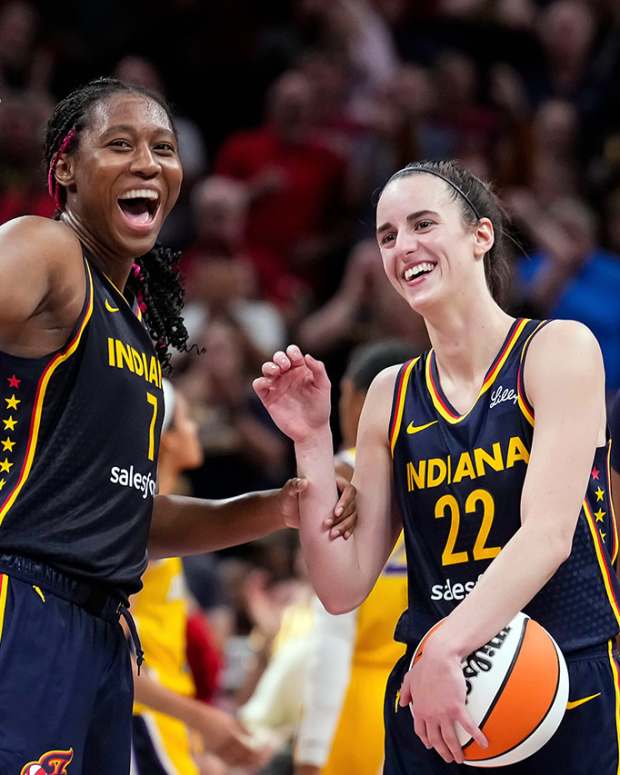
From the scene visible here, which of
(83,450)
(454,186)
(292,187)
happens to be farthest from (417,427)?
(292,187)

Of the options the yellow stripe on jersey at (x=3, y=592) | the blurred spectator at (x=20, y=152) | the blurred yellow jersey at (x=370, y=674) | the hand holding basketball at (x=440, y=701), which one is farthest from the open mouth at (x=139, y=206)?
the blurred spectator at (x=20, y=152)

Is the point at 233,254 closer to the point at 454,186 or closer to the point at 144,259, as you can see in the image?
the point at 144,259

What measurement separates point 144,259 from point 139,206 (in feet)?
1.48

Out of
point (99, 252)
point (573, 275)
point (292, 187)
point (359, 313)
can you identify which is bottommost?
point (99, 252)

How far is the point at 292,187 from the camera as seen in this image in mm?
10570

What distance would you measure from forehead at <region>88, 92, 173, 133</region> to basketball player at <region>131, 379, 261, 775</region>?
1.58 m

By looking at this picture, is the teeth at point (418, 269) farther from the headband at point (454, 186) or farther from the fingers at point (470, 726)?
the fingers at point (470, 726)

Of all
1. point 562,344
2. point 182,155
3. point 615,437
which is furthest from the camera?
point 182,155

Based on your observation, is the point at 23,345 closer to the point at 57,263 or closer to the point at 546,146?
the point at 57,263

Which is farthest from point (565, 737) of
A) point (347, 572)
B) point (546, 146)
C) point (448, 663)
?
point (546, 146)

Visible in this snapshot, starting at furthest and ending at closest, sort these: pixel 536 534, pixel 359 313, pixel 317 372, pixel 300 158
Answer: pixel 300 158 < pixel 359 313 < pixel 317 372 < pixel 536 534

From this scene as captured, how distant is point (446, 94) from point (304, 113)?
114cm

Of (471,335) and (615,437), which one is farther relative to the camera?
(615,437)

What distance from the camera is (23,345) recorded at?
131 inches
